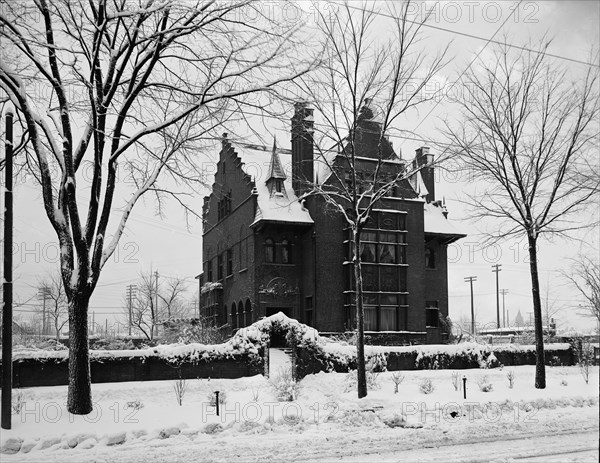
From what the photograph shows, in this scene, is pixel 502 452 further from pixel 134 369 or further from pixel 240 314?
pixel 240 314

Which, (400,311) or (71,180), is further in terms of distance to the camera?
(400,311)

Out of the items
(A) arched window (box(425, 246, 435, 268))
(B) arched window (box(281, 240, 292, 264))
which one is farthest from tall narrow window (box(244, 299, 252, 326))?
(A) arched window (box(425, 246, 435, 268))

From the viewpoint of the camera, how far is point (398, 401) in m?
16.8

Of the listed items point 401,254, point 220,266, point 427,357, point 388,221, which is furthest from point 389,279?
point 220,266

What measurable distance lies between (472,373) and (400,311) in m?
9.71

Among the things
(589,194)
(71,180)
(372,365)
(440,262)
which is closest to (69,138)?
(71,180)

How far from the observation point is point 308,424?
544 inches

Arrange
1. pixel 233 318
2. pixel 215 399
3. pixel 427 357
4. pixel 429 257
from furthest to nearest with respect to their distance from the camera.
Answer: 1. pixel 429 257
2. pixel 233 318
3. pixel 427 357
4. pixel 215 399

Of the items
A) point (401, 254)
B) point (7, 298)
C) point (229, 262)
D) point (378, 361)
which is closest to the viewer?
point (7, 298)

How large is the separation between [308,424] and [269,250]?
19375 millimetres

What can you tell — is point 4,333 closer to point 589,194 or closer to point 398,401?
point 398,401

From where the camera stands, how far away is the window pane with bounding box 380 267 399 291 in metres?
32.7

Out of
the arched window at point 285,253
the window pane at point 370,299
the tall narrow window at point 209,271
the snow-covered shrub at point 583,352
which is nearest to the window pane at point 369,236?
the window pane at point 370,299

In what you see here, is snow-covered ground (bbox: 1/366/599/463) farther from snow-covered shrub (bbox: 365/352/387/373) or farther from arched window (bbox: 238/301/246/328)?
arched window (bbox: 238/301/246/328)
